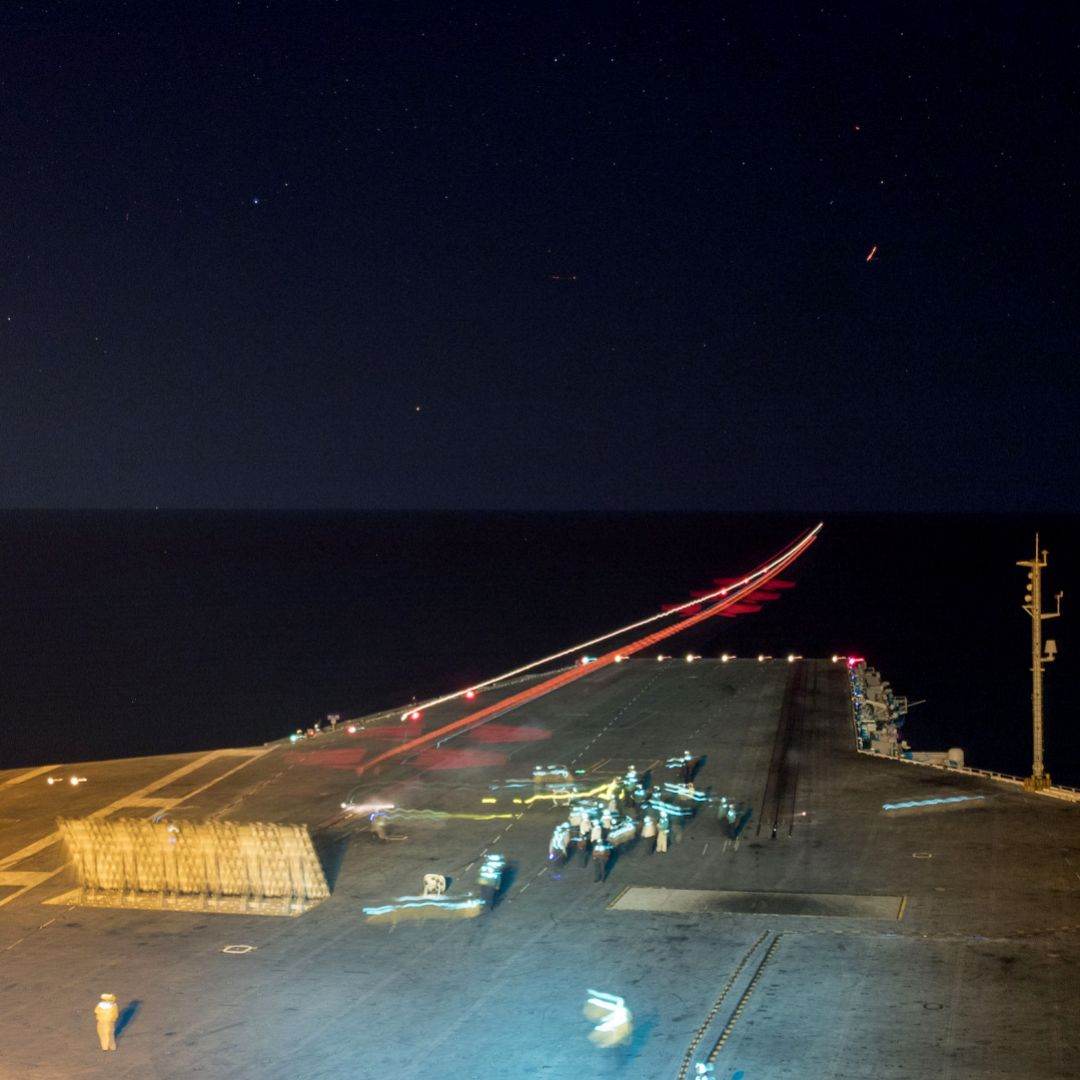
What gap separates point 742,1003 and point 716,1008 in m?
0.46

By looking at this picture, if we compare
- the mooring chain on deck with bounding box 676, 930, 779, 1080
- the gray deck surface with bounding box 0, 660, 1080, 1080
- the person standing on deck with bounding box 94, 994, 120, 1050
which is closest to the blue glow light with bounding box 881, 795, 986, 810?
the gray deck surface with bounding box 0, 660, 1080, 1080

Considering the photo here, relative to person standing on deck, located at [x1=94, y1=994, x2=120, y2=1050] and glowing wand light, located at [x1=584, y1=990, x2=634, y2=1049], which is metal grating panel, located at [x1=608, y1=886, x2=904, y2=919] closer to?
glowing wand light, located at [x1=584, y1=990, x2=634, y2=1049]

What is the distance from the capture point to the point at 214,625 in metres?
136

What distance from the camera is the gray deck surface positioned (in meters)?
19.8

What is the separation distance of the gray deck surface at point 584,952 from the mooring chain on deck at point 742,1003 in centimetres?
8

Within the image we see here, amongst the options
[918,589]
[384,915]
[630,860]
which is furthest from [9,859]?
[918,589]

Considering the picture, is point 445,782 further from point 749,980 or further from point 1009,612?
point 1009,612

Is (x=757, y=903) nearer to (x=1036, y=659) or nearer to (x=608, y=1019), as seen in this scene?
(x=608, y=1019)

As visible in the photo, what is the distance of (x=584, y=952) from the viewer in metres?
24.1

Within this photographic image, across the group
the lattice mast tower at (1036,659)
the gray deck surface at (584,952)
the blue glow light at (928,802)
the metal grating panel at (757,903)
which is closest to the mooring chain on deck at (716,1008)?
the gray deck surface at (584,952)

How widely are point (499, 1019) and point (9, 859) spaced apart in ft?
52.7

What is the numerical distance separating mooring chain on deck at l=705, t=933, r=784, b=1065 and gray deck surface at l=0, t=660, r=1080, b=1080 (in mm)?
79

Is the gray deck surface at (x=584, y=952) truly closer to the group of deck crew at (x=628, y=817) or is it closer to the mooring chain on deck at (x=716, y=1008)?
the mooring chain on deck at (x=716, y=1008)

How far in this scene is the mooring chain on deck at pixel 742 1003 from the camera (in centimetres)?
1955
